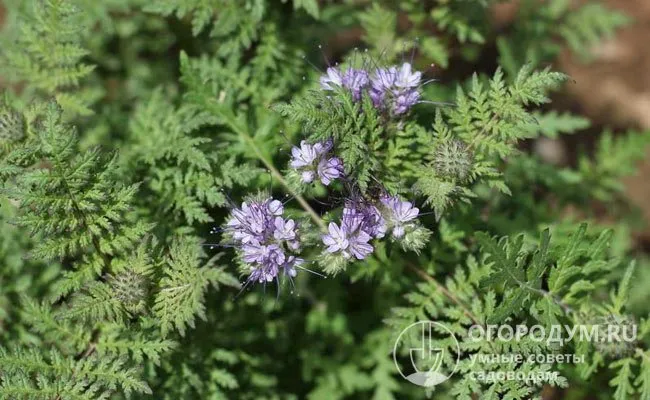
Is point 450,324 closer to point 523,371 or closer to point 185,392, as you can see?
point 523,371

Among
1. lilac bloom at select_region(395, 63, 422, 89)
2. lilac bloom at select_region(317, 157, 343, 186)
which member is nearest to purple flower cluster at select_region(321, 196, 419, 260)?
lilac bloom at select_region(317, 157, 343, 186)

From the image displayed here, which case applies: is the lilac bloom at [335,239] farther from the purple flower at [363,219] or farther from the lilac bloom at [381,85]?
the lilac bloom at [381,85]

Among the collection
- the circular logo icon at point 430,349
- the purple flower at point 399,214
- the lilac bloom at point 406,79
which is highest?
the lilac bloom at point 406,79

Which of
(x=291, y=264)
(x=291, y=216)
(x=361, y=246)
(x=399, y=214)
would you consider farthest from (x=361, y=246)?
(x=291, y=216)

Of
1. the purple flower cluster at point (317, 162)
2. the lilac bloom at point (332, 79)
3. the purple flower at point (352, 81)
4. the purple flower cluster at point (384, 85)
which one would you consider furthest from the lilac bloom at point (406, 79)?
the purple flower cluster at point (317, 162)

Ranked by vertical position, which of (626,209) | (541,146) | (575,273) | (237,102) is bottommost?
(575,273)

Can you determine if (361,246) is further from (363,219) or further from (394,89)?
(394,89)

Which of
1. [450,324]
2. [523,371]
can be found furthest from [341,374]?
[523,371]
